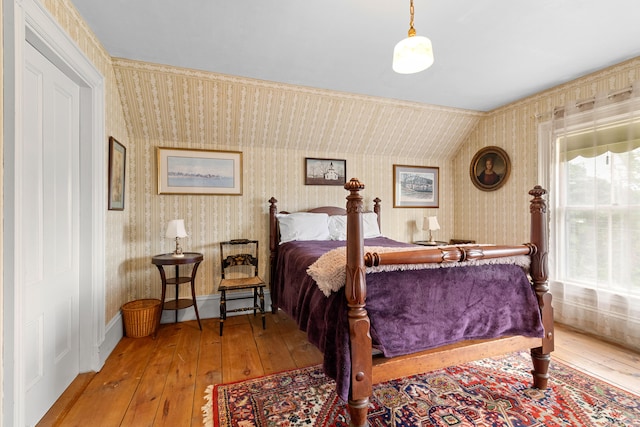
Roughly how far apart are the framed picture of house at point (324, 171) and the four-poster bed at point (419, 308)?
1948mm

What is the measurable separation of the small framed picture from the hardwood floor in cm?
127

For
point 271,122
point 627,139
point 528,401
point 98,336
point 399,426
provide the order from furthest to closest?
point 271,122 → point 627,139 → point 98,336 → point 528,401 → point 399,426

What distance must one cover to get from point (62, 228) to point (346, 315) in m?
1.97

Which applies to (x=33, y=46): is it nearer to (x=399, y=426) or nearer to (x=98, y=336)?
Answer: (x=98, y=336)

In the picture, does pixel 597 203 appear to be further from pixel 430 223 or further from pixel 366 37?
pixel 366 37

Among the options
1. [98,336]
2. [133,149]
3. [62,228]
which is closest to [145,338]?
[98,336]

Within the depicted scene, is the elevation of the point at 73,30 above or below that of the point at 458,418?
above

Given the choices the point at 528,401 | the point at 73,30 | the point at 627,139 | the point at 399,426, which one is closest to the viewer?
the point at 399,426

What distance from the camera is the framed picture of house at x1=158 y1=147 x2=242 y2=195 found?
326 centimetres

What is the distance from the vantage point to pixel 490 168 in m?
3.89

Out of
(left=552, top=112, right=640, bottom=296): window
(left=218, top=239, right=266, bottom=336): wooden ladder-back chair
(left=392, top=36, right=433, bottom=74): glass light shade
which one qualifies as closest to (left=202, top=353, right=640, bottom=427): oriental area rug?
(left=552, top=112, right=640, bottom=296): window

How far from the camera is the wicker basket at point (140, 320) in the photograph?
2.70m

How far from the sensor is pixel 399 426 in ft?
5.20

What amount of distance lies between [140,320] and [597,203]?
446cm
